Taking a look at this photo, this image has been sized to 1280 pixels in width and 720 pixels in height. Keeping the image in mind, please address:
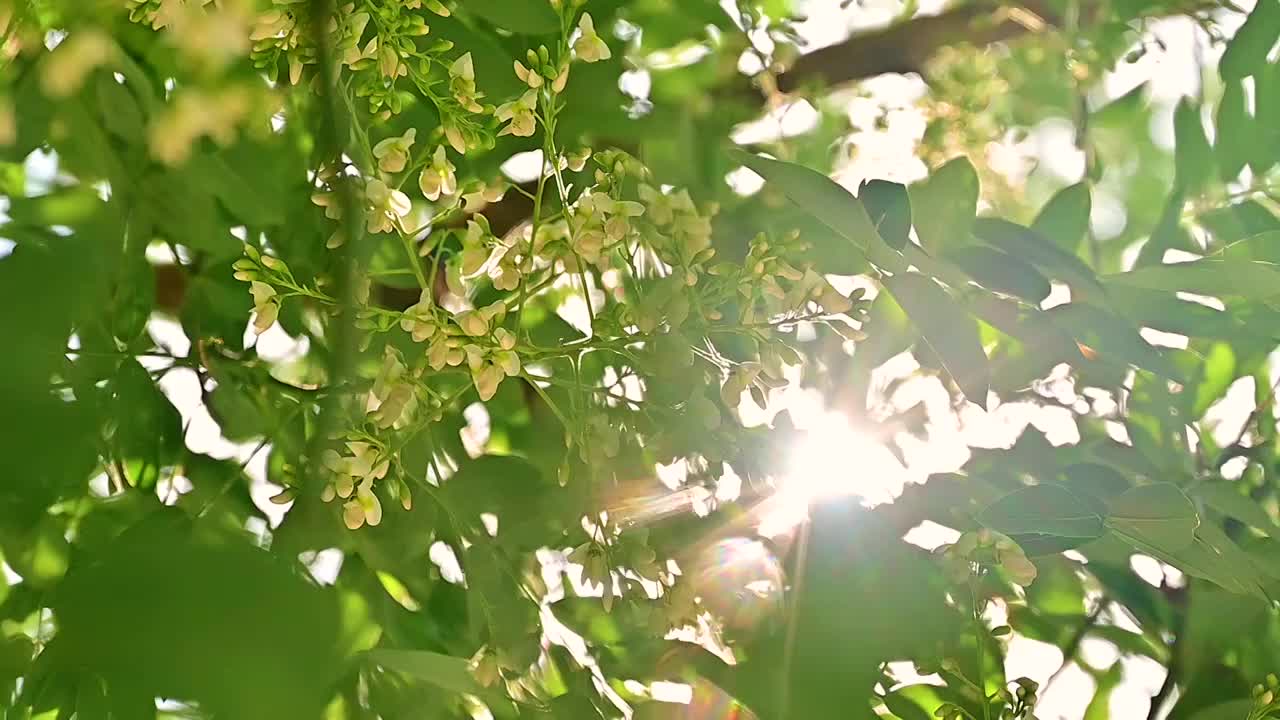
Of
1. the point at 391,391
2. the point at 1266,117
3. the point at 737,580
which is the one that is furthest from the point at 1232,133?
the point at 391,391

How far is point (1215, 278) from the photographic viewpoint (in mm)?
350

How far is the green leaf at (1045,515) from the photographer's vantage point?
33cm

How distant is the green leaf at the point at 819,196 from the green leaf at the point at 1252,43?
318 mm

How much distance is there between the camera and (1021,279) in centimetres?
36

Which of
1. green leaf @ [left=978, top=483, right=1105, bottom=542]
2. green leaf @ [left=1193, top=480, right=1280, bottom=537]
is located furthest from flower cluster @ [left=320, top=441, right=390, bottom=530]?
green leaf @ [left=1193, top=480, right=1280, bottom=537]

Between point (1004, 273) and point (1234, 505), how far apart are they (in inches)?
7.6

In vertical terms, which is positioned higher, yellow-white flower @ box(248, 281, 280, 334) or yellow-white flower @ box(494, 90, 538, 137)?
yellow-white flower @ box(494, 90, 538, 137)

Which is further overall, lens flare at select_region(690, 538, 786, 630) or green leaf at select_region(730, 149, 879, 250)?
lens flare at select_region(690, 538, 786, 630)

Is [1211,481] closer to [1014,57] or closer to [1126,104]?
[1126,104]

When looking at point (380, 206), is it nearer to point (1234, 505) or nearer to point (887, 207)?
point (887, 207)

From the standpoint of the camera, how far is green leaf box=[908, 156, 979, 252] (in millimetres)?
385

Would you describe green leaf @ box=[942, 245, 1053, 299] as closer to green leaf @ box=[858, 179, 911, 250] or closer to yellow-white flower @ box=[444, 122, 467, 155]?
green leaf @ box=[858, 179, 911, 250]

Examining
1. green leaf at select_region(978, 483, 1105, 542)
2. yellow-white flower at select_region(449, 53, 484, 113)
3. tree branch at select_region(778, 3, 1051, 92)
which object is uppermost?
yellow-white flower at select_region(449, 53, 484, 113)

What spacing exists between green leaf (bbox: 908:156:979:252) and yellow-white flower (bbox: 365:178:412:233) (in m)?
0.21
